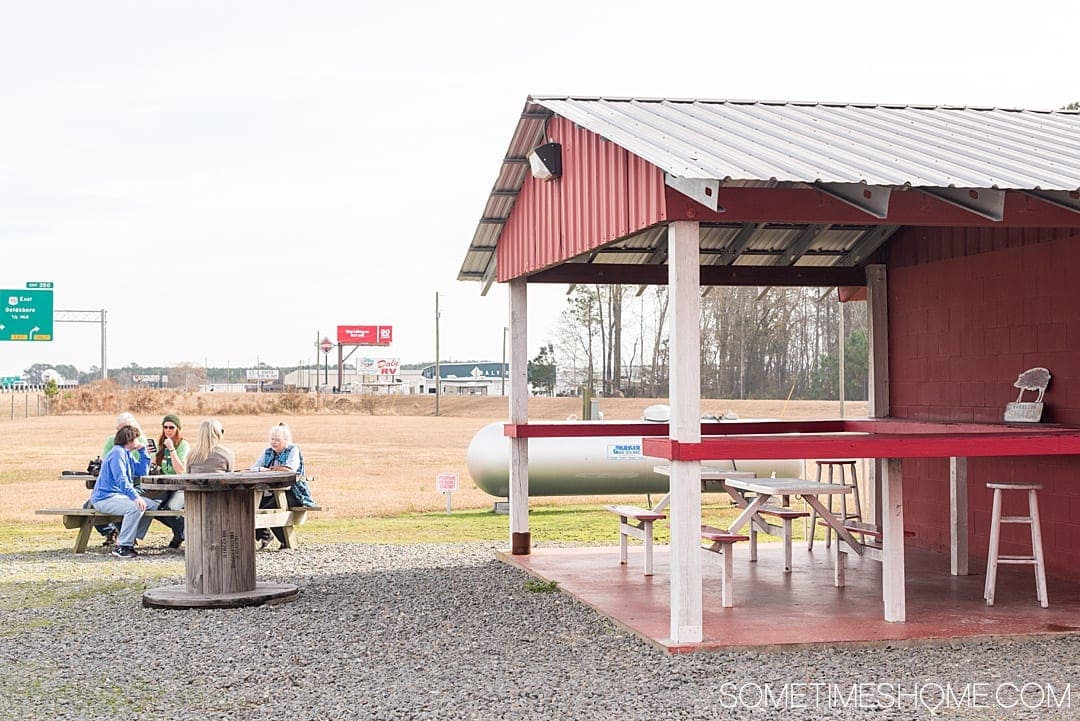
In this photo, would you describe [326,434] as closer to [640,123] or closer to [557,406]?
[557,406]

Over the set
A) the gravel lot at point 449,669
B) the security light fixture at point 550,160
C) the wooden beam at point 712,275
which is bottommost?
the gravel lot at point 449,669

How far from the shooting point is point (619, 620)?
7.92 meters

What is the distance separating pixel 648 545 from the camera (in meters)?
9.66

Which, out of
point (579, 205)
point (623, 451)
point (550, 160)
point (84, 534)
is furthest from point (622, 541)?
point (623, 451)

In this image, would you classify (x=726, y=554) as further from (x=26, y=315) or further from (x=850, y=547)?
(x=26, y=315)

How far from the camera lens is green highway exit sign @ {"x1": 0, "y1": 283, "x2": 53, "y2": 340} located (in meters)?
40.2

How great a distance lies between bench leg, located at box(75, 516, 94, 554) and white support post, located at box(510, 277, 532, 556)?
13.3 feet

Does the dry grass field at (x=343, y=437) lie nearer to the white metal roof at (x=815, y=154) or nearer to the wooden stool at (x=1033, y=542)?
the white metal roof at (x=815, y=154)

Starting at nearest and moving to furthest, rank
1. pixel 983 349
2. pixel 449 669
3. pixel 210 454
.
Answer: pixel 449 669 < pixel 983 349 < pixel 210 454

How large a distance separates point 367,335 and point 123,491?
87.6 meters

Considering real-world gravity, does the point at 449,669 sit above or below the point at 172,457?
below

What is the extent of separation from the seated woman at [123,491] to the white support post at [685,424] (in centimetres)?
627

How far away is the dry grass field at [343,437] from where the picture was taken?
21469 millimetres

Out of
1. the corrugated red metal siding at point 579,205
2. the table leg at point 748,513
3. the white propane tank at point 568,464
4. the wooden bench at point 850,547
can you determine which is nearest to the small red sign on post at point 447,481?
the white propane tank at point 568,464
